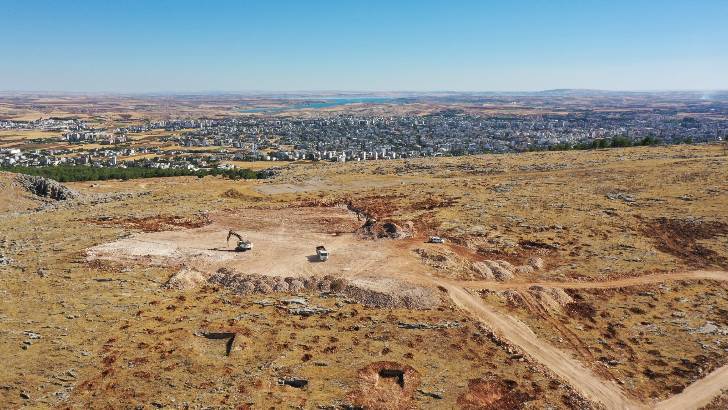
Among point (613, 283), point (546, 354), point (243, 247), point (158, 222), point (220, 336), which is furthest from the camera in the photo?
point (158, 222)

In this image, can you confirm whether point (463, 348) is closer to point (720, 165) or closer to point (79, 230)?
point (79, 230)

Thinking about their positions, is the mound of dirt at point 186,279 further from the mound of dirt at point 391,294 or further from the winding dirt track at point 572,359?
the winding dirt track at point 572,359

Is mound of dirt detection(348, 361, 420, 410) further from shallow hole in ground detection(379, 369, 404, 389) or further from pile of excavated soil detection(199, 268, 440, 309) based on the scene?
→ pile of excavated soil detection(199, 268, 440, 309)

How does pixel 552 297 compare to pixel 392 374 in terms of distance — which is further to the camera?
pixel 552 297

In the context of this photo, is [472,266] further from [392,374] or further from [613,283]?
[392,374]

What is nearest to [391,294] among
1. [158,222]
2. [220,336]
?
[220,336]

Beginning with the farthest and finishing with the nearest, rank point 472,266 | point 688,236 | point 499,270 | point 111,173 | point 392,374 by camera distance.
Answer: point 111,173, point 688,236, point 472,266, point 499,270, point 392,374
